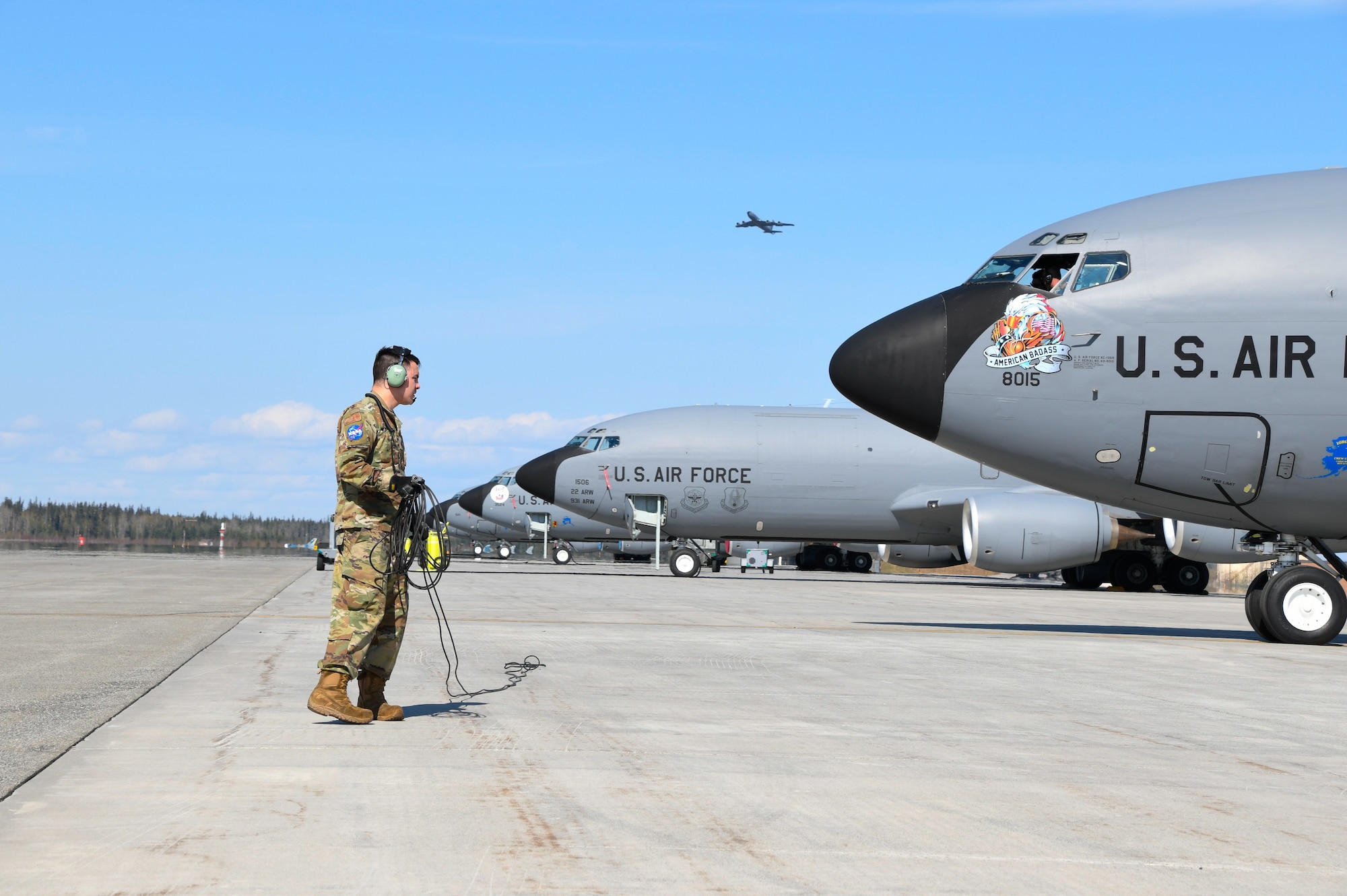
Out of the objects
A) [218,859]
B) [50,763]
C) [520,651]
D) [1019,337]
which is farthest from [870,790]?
[1019,337]

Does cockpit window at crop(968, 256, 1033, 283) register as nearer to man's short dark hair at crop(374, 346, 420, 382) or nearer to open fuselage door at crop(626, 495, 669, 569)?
man's short dark hair at crop(374, 346, 420, 382)

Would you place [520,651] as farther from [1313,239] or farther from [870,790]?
[1313,239]

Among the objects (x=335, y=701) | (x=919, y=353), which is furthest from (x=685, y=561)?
(x=335, y=701)

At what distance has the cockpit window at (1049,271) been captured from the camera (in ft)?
47.0

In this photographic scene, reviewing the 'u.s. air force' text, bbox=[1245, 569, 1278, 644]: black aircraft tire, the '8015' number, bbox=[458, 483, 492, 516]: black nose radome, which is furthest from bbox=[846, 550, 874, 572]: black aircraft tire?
the '8015' number

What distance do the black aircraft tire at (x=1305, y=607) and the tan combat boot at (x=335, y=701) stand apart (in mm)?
10968

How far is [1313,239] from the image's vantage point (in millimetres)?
13781

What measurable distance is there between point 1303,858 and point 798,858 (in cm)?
180

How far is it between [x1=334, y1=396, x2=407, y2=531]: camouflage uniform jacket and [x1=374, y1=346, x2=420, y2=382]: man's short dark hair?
7.7 inches

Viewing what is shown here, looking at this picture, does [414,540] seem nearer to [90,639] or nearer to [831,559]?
[90,639]

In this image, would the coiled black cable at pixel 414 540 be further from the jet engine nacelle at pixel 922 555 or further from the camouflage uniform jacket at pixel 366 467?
the jet engine nacelle at pixel 922 555

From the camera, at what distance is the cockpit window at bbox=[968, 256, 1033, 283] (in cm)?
1457

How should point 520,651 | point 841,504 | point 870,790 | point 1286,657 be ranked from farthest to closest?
point 841,504, point 1286,657, point 520,651, point 870,790

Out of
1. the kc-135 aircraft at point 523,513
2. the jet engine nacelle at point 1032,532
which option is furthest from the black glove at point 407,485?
the kc-135 aircraft at point 523,513
